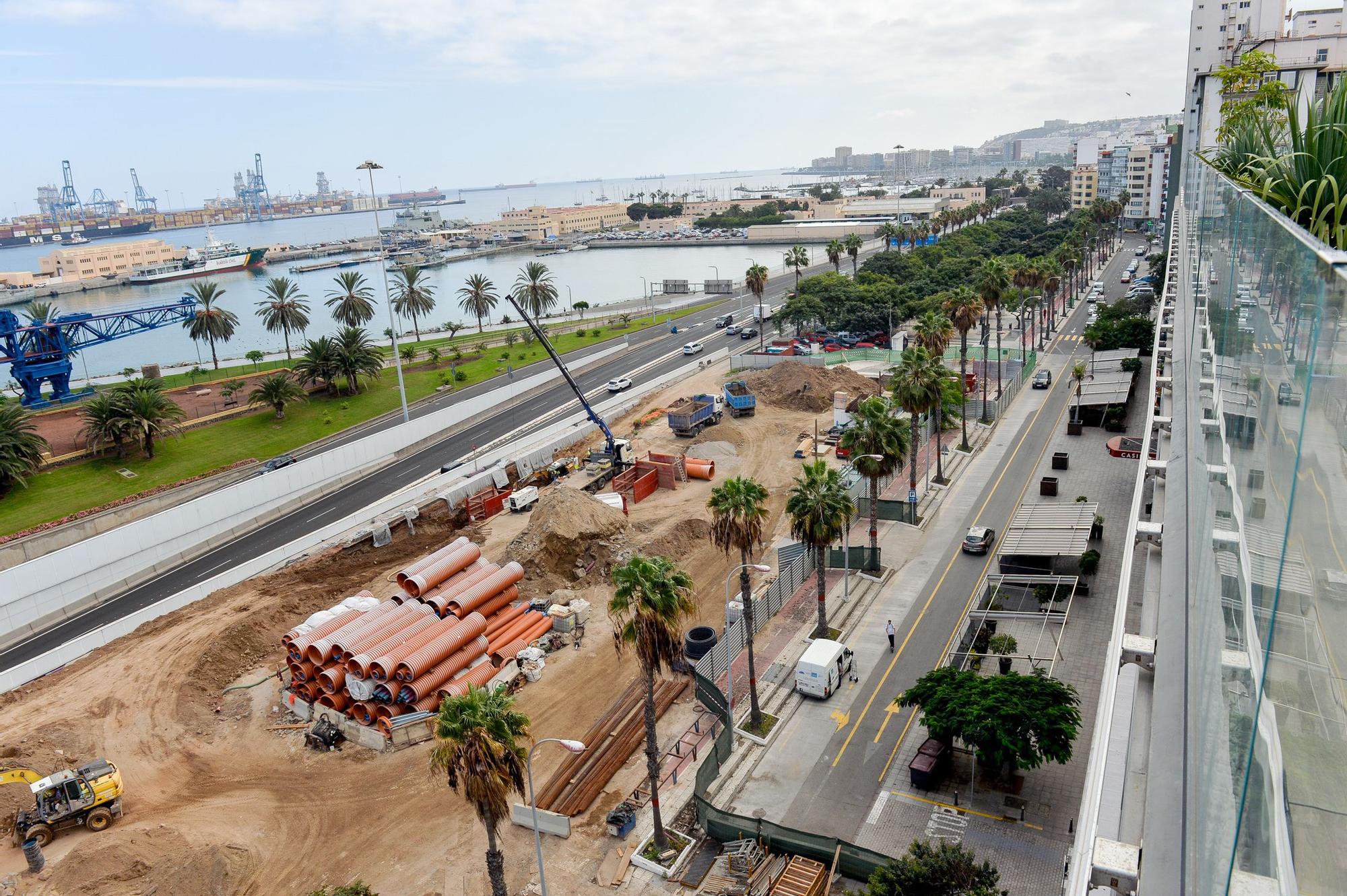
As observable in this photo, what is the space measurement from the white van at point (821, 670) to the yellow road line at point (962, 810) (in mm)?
5724

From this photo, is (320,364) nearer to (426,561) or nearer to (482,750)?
(426,561)

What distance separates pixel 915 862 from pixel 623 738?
13.0 meters

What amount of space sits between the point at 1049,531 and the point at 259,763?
3544 cm

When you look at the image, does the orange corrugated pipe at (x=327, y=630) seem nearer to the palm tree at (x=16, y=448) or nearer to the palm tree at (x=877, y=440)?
the palm tree at (x=877, y=440)

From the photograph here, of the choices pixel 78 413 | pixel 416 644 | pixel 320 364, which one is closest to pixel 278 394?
pixel 320 364

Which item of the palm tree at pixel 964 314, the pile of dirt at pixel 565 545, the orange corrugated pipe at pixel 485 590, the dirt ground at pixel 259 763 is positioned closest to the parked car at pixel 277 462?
the dirt ground at pixel 259 763

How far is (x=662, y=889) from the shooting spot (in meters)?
25.0

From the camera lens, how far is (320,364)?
7656 centimetres

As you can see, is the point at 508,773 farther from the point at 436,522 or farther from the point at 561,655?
the point at 436,522

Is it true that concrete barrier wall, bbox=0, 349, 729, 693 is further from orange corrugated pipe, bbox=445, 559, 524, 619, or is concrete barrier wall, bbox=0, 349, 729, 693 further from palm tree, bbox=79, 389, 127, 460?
palm tree, bbox=79, 389, 127, 460

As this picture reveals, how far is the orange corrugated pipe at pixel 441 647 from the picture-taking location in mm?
34000

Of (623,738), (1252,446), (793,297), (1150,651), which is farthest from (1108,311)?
(1252,446)

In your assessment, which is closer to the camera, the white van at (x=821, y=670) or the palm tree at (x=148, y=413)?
the white van at (x=821, y=670)

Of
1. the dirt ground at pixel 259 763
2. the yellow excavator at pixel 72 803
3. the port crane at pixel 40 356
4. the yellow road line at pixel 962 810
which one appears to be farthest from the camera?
the port crane at pixel 40 356
